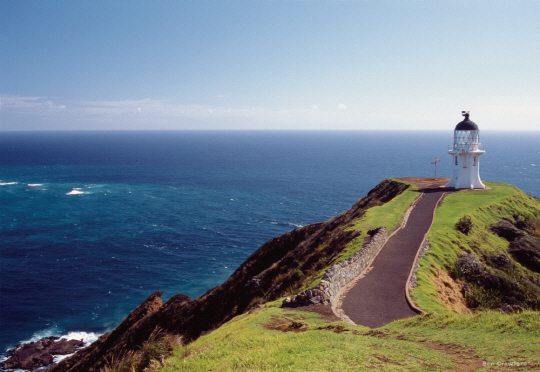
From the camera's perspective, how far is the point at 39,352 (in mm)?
36125

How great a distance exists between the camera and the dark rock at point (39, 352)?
34.7 meters

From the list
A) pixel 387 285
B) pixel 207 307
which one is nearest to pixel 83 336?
pixel 207 307

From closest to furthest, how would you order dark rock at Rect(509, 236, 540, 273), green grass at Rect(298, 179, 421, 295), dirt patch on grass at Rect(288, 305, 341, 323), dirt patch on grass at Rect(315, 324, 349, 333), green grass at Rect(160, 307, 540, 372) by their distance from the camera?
green grass at Rect(160, 307, 540, 372) → dirt patch on grass at Rect(315, 324, 349, 333) → dirt patch on grass at Rect(288, 305, 341, 323) → green grass at Rect(298, 179, 421, 295) → dark rock at Rect(509, 236, 540, 273)

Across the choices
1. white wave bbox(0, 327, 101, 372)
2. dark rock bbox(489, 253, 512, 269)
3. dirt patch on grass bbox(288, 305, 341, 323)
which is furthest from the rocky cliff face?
dark rock bbox(489, 253, 512, 269)

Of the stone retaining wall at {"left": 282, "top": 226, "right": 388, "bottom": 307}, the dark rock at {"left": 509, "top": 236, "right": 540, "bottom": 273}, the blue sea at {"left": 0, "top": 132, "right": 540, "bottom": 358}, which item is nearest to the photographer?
the stone retaining wall at {"left": 282, "top": 226, "right": 388, "bottom": 307}

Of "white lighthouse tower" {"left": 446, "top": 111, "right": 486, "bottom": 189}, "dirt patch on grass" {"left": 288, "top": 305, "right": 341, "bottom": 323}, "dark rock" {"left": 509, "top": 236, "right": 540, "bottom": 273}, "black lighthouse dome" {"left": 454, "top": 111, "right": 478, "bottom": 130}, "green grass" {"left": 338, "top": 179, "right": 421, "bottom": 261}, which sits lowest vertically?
"dark rock" {"left": 509, "top": 236, "right": 540, "bottom": 273}

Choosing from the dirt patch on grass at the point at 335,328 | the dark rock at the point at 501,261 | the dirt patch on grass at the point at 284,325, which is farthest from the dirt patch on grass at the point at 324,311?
the dark rock at the point at 501,261

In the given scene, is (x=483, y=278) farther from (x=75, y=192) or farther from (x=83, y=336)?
(x=75, y=192)

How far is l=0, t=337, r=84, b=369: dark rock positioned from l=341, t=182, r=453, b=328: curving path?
101ft

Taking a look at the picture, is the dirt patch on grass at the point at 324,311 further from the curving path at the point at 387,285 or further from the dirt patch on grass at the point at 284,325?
the dirt patch on grass at the point at 284,325

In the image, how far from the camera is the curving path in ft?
58.1

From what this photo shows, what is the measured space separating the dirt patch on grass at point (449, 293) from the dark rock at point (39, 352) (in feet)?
111

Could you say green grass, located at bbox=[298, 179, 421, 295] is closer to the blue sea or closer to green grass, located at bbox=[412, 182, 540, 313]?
green grass, located at bbox=[412, 182, 540, 313]

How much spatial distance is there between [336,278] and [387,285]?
2.95 metres
